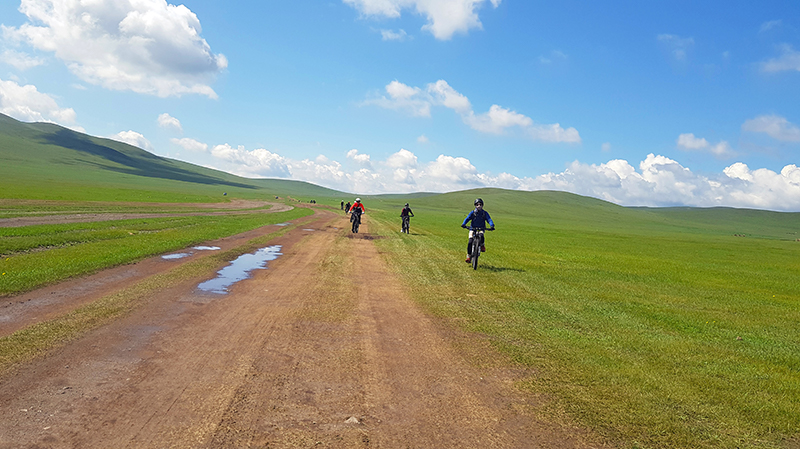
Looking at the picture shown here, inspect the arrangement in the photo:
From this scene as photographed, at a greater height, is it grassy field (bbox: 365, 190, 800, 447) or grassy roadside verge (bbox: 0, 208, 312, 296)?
grassy field (bbox: 365, 190, 800, 447)

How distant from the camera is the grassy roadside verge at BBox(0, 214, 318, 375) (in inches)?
251

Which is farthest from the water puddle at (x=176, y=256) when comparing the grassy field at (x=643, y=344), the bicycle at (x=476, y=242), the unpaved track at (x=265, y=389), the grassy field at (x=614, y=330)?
the bicycle at (x=476, y=242)

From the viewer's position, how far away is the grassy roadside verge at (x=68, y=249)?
39.3 ft

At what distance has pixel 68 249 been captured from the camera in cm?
1730

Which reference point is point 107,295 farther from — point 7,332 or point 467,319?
point 467,319

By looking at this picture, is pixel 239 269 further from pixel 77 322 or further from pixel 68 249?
pixel 68 249

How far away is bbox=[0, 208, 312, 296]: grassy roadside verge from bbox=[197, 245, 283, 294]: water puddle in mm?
3451

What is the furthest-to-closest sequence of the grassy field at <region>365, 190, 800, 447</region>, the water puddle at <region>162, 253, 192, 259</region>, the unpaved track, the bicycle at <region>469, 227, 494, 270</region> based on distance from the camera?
the bicycle at <region>469, 227, 494, 270</region> < the water puddle at <region>162, 253, 192, 259</region> < the grassy field at <region>365, 190, 800, 447</region> < the unpaved track

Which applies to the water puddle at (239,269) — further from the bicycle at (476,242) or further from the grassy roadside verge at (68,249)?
the bicycle at (476,242)

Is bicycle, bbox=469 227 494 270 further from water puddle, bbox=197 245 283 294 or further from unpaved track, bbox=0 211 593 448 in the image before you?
unpaved track, bbox=0 211 593 448

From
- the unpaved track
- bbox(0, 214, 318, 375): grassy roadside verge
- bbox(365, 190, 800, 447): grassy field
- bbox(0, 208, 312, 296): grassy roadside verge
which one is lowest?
bbox(0, 208, 312, 296): grassy roadside verge

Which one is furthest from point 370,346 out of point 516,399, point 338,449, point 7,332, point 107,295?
point 107,295

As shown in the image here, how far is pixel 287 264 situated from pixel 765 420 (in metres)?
14.2

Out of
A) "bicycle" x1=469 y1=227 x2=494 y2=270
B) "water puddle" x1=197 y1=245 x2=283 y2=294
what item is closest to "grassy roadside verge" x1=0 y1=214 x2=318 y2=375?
"water puddle" x1=197 y1=245 x2=283 y2=294
